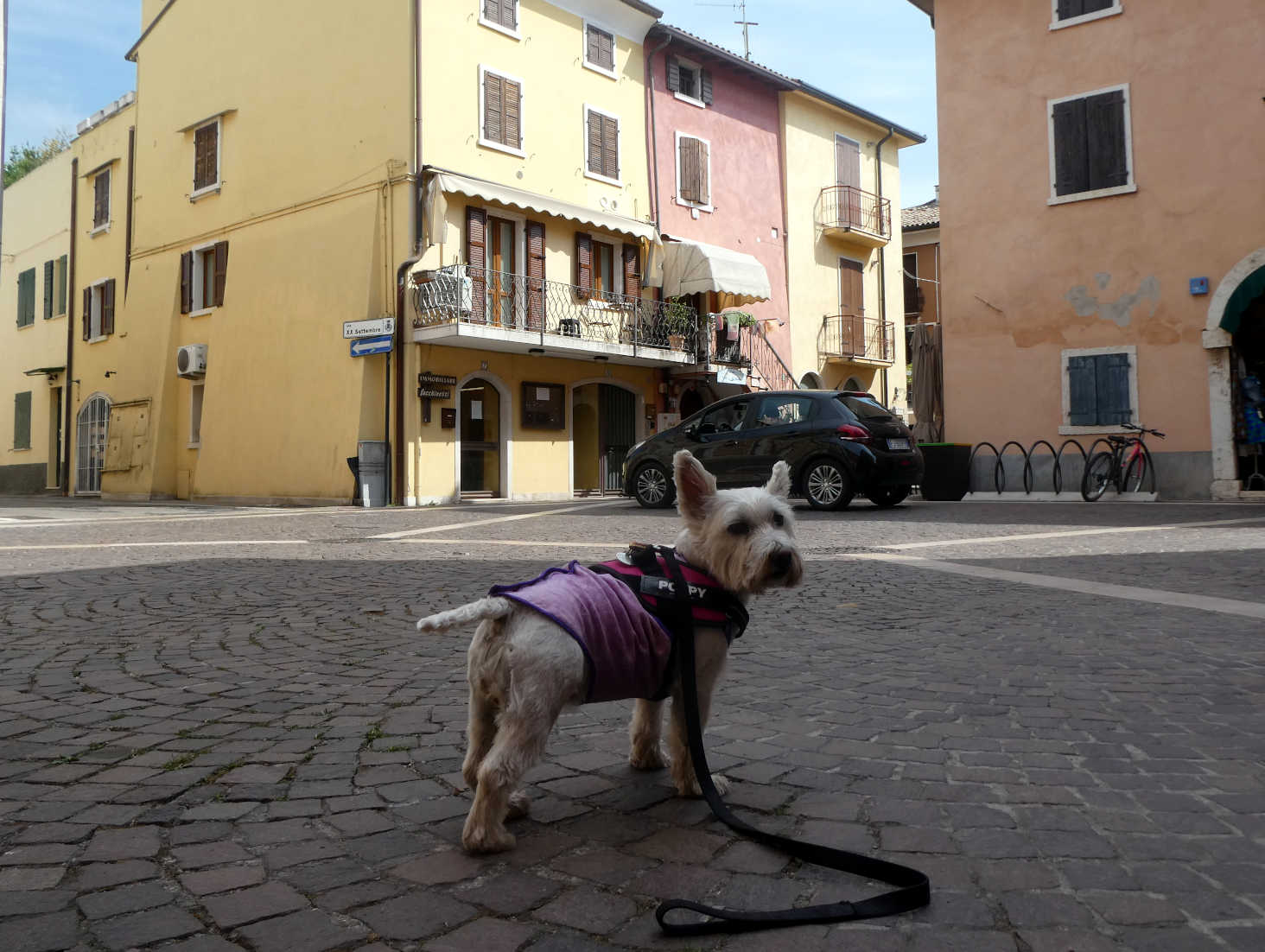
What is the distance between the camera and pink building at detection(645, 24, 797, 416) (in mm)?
25156

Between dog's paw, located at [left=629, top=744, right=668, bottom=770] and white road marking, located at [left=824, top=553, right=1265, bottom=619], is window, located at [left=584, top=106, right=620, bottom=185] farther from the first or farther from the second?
dog's paw, located at [left=629, top=744, right=668, bottom=770]

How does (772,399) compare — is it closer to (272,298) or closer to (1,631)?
(1,631)

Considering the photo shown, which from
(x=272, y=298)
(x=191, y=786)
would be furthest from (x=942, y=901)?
(x=272, y=298)

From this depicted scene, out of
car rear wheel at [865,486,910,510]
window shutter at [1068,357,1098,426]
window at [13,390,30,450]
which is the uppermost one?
window at [13,390,30,450]

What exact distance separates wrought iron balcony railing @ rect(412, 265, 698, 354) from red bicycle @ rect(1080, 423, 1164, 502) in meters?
10.5

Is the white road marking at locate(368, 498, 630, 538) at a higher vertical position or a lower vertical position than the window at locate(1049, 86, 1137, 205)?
lower

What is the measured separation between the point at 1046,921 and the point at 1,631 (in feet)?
18.8

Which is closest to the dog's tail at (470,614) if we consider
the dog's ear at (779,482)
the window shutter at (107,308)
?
the dog's ear at (779,482)

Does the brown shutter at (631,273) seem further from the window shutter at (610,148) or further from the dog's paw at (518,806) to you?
the dog's paw at (518,806)

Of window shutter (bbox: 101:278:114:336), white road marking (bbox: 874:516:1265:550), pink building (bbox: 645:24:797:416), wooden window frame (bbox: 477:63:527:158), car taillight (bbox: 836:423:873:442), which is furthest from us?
window shutter (bbox: 101:278:114:336)

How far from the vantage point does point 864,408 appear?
14180 millimetres

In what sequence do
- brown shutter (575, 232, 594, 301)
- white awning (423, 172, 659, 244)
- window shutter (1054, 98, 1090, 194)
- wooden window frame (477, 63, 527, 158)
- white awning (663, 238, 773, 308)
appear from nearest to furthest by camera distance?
window shutter (1054, 98, 1090, 194) < white awning (423, 172, 659, 244) < wooden window frame (477, 63, 527, 158) < brown shutter (575, 232, 594, 301) < white awning (663, 238, 773, 308)

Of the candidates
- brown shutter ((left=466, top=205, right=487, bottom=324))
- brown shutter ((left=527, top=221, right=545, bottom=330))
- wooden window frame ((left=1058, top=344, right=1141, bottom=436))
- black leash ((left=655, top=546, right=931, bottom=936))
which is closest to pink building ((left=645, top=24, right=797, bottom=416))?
brown shutter ((left=527, top=221, right=545, bottom=330))

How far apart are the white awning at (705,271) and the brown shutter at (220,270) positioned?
1065cm
